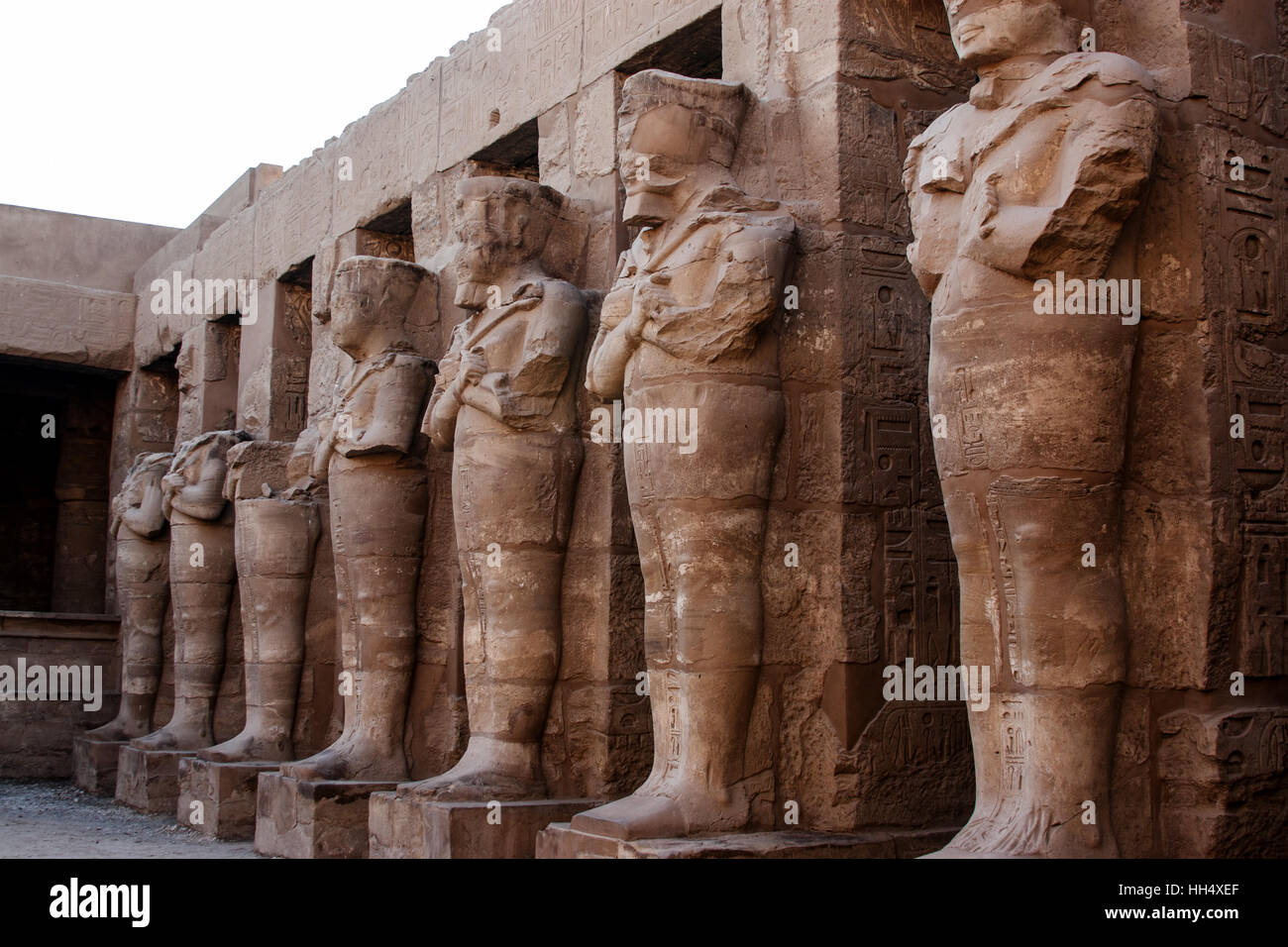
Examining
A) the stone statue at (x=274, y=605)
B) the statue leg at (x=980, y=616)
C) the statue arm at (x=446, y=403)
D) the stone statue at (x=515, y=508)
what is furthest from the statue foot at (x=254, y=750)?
the statue leg at (x=980, y=616)

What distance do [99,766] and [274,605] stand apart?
2927 millimetres

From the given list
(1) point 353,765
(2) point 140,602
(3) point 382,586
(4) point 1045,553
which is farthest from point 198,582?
(4) point 1045,553

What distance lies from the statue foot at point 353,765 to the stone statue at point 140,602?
4.13 meters

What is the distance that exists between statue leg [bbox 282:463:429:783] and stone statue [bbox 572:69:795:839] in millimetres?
2200

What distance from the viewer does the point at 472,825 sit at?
18.2 ft

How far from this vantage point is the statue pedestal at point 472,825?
5.51 meters

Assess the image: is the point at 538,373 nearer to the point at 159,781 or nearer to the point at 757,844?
the point at 757,844

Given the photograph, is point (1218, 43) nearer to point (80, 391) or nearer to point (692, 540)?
point (692, 540)

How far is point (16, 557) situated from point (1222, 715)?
1397cm

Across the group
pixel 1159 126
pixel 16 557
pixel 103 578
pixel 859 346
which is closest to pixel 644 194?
pixel 859 346

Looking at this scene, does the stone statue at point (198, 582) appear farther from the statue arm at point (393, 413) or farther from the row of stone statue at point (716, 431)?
the statue arm at point (393, 413)

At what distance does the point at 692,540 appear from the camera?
500 centimetres

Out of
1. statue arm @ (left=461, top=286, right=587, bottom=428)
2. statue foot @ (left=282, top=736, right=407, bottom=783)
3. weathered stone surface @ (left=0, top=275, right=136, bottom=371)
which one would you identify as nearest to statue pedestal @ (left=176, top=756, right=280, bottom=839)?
statue foot @ (left=282, top=736, right=407, bottom=783)

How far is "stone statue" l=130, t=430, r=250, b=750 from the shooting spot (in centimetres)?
941
